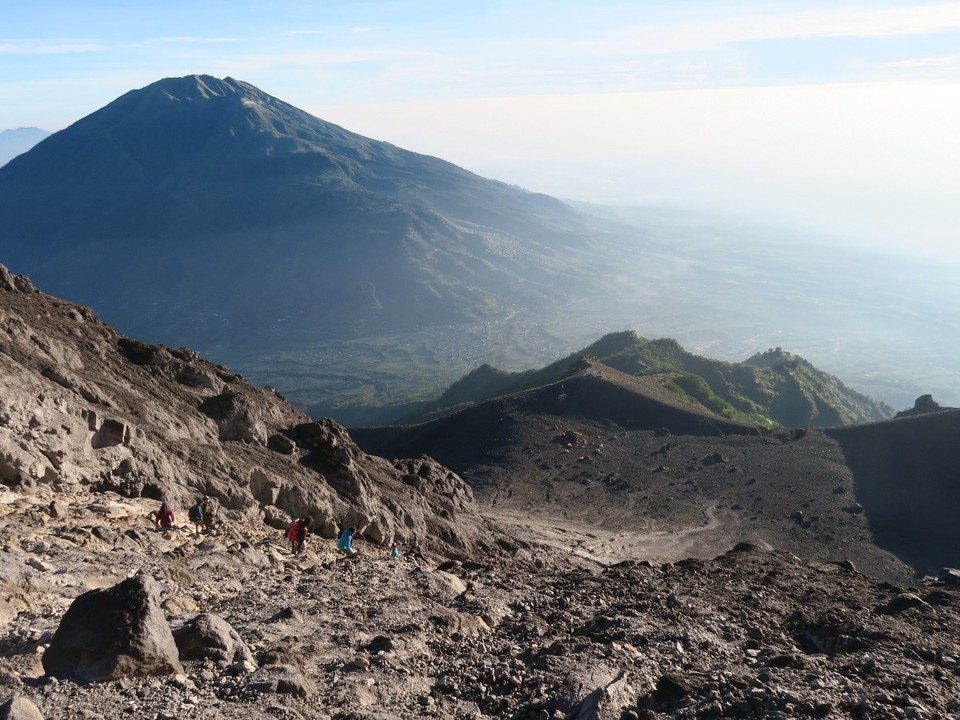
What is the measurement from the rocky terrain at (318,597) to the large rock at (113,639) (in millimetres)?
18

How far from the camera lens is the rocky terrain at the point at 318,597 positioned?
785cm

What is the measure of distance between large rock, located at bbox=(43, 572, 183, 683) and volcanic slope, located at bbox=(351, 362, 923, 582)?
18470 mm

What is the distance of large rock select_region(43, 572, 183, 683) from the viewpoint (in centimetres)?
736

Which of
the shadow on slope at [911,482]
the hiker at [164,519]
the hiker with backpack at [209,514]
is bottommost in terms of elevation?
the shadow on slope at [911,482]

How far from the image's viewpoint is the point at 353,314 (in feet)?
417

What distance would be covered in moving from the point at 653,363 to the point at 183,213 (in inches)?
4437

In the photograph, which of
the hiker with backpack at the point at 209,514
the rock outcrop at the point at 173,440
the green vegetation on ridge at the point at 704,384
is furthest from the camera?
the green vegetation on ridge at the point at 704,384

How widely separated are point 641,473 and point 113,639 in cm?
3174

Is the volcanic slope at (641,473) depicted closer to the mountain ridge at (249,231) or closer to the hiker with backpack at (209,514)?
the hiker with backpack at (209,514)

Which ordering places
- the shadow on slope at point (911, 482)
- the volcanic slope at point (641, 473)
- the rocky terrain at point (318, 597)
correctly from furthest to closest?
the shadow on slope at point (911, 482) < the volcanic slope at point (641, 473) < the rocky terrain at point (318, 597)

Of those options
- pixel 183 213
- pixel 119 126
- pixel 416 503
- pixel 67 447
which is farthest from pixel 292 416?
pixel 119 126

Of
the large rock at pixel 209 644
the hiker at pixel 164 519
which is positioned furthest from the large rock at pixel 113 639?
the hiker at pixel 164 519

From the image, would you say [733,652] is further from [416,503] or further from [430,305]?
[430,305]

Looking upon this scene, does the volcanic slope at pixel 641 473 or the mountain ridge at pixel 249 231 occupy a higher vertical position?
the mountain ridge at pixel 249 231
